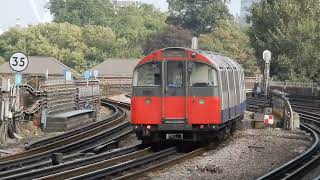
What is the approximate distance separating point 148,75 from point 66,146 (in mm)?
3119

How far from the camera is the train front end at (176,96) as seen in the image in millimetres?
16312

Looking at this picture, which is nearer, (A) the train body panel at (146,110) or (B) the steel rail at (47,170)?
(B) the steel rail at (47,170)

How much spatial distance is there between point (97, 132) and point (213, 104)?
7.48 m

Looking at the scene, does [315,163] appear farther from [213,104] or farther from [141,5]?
[141,5]

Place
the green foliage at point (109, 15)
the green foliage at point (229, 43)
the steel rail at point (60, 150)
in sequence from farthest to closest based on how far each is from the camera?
the green foliage at point (109, 15) < the green foliage at point (229, 43) < the steel rail at point (60, 150)

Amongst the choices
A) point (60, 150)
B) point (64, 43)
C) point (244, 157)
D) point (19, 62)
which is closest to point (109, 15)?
point (64, 43)

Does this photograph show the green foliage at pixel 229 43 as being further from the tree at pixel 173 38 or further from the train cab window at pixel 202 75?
the train cab window at pixel 202 75

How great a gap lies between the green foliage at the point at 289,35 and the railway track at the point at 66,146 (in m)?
26.2

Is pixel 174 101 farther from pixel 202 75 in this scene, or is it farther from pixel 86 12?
pixel 86 12

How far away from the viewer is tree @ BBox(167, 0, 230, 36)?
112188 mm

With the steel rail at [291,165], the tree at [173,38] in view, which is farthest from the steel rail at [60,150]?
the tree at [173,38]

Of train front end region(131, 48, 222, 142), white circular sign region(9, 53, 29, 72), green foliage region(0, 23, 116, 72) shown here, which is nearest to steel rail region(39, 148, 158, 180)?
train front end region(131, 48, 222, 142)

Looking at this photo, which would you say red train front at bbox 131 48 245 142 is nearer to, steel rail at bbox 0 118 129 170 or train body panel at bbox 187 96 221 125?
train body panel at bbox 187 96 221 125

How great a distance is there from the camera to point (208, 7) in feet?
370
